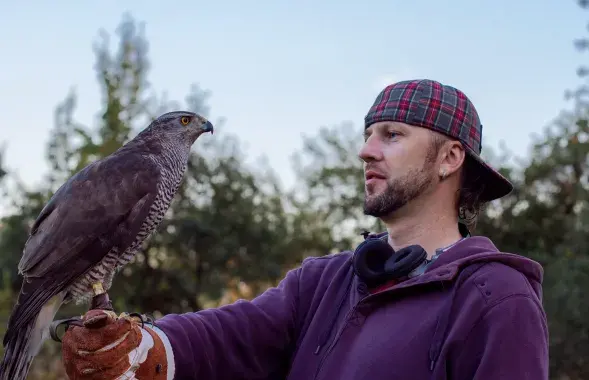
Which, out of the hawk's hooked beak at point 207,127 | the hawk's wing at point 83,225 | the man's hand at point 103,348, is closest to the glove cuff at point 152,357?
the man's hand at point 103,348

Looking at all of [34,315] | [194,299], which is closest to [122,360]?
[34,315]

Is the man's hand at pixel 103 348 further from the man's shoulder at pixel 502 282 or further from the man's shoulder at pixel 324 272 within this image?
the man's shoulder at pixel 502 282

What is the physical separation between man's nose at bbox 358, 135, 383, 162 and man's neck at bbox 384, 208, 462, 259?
266 mm

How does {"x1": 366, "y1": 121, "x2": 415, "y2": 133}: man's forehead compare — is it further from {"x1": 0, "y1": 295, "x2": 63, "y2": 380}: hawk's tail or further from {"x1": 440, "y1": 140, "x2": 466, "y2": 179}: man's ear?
{"x1": 0, "y1": 295, "x2": 63, "y2": 380}: hawk's tail

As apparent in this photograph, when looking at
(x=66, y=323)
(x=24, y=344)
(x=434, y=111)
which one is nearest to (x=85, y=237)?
(x=24, y=344)

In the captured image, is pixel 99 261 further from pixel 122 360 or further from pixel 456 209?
pixel 456 209

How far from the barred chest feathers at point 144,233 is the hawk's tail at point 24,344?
0.49ft

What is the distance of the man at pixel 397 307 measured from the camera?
7.39 feet

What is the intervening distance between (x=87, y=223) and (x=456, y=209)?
189 cm

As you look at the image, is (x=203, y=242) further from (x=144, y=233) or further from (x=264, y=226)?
(x=144, y=233)

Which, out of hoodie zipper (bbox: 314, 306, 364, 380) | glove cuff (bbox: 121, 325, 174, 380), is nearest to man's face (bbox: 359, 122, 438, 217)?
hoodie zipper (bbox: 314, 306, 364, 380)

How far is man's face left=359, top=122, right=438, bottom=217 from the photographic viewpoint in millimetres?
2717

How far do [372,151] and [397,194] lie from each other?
20 centimetres

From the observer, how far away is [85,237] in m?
3.46
